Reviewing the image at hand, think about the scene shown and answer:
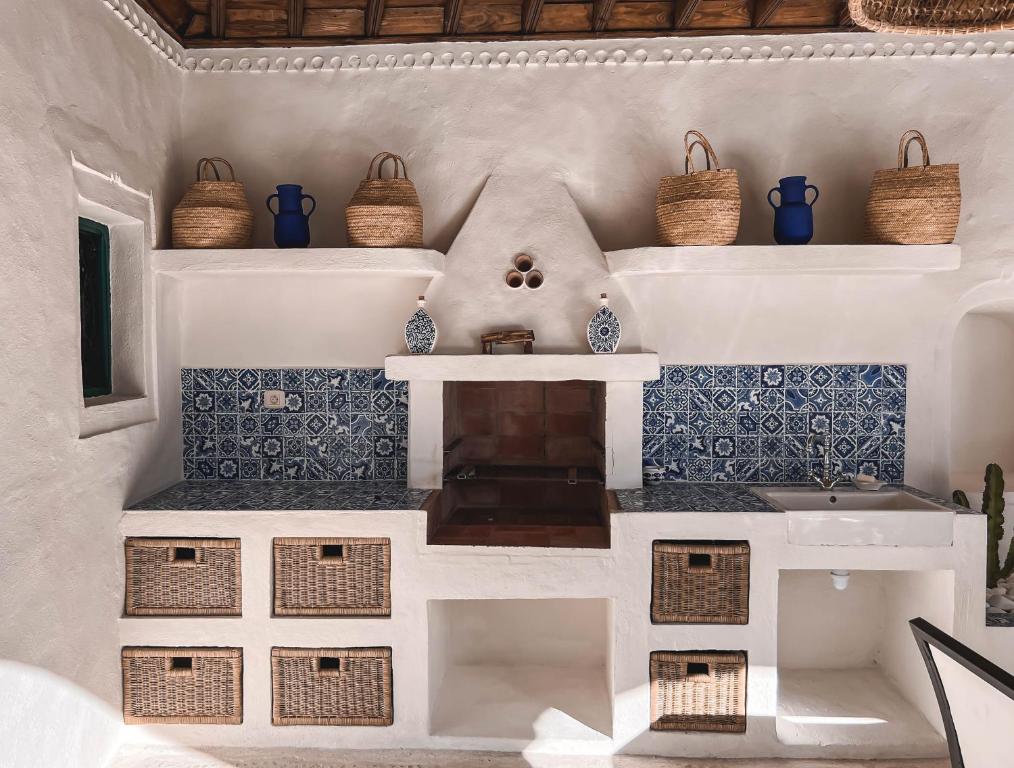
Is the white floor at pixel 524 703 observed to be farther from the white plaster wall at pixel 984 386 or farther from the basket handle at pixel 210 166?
the basket handle at pixel 210 166

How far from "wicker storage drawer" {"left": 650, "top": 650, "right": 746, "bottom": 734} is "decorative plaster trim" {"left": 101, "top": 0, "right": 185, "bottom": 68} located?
3570 mm

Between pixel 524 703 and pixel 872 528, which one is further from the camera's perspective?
pixel 524 703

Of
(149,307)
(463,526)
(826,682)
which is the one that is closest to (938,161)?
(826,682)

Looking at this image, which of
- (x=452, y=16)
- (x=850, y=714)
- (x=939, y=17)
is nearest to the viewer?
(x=939, y=17)

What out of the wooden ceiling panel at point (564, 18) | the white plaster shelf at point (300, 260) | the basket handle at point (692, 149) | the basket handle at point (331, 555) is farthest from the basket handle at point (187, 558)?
the wooden ceiling panel at point (564, 18)

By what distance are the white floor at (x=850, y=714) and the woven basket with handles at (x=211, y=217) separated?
337 centimetres

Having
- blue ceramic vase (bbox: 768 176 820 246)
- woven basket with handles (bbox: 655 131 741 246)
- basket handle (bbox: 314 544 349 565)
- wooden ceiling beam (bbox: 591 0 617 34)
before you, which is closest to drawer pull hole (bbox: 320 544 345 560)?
basket handle (bbox: 314 544 349 565)

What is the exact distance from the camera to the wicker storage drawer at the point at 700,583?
3.02 m

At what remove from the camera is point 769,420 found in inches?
142

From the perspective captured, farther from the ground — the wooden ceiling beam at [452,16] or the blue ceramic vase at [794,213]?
the wooden ceiling beam at [452,16]

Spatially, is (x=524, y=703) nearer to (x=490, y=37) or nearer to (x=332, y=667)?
(x=332, y=667)

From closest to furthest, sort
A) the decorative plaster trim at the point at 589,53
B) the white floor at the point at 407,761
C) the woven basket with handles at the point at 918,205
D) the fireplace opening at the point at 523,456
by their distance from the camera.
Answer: the white floor at the point at 407,761, the woven basket with handles at the point at 918,205, the decorative plaster trim at the point at 589,53, the fireplace opening at the point at 523,456

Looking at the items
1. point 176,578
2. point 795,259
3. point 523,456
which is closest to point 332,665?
point 176,578

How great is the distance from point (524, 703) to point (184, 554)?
1708 millimetres
